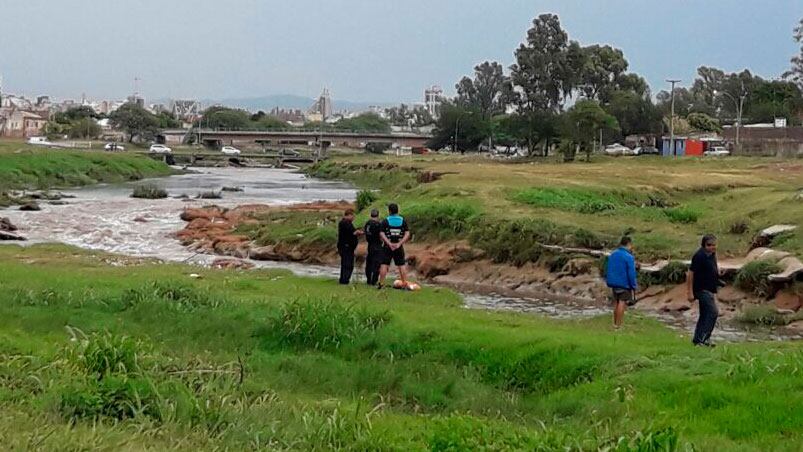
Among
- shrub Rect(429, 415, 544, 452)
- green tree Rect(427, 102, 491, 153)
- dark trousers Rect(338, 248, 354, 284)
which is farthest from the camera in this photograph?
green tree Rect(427, 102, 491, 153)

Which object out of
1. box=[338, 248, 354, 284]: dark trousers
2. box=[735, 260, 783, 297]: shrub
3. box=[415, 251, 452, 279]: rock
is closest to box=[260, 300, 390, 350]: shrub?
box=[338, 248, 354, 284]: dark trousers

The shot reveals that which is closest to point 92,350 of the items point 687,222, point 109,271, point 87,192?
point 109,271

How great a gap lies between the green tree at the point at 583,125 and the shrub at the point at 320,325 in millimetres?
74705

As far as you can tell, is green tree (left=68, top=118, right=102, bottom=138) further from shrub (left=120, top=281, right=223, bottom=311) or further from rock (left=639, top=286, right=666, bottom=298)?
shrub (left=120, top=281, right=223, bottom=311)

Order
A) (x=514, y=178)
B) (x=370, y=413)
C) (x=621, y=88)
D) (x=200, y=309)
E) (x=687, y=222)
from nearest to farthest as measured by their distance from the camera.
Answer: (x=370, y=413) < (x=200, y=309) < (x=687, y=222) < (x=514, y=178) < (x=621, y=88)

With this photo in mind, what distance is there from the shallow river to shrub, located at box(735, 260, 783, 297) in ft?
7.08

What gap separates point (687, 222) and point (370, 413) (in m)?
26.0

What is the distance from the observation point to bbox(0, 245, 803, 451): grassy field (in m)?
9.19

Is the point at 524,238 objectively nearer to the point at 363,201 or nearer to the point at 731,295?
the point at 731,295

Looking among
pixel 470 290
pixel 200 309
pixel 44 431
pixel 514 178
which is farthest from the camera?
pixel 514 178

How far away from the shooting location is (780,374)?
1188 centimetres

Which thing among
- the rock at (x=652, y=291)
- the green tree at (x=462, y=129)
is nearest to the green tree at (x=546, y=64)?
the green tree at (x=462, y=129)

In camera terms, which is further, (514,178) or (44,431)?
(514,178)

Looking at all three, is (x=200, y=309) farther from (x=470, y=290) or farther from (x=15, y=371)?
(x=470, y=290)
